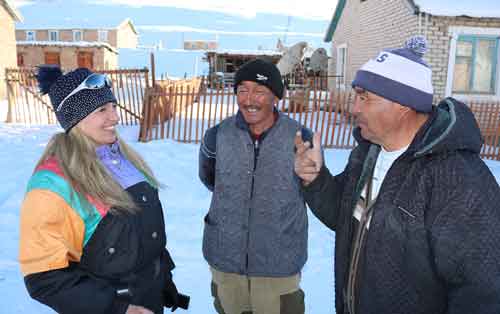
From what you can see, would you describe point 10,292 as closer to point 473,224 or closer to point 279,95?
point 279,95

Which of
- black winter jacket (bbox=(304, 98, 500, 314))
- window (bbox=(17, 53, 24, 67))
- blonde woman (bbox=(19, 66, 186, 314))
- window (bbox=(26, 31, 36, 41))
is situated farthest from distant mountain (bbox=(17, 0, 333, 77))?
black winter jacket (bbox=(304, 98, 500, 314))

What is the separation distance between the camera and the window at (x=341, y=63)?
16.9 meters

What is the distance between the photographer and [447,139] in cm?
138

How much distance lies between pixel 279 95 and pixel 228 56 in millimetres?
33454

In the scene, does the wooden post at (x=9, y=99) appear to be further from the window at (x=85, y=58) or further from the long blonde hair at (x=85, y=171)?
the window at (x=85, y=58)

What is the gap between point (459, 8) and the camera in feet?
33.6

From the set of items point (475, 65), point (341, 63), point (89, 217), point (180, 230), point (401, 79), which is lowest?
point (180, 230)

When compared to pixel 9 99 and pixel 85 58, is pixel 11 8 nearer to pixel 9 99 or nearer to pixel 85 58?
pixel 9 99

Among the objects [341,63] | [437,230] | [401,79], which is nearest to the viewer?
[437,230]

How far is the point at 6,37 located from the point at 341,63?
16.6 meters

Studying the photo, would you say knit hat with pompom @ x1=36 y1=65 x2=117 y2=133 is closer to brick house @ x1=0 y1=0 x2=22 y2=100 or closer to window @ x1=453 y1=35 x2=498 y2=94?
window @ x1=453 y1=35 x2=498 y2=94

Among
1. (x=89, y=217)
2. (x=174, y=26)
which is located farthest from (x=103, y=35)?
(x=174, y=26)

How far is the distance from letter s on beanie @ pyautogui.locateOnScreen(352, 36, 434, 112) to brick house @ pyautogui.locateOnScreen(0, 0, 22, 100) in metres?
21.2

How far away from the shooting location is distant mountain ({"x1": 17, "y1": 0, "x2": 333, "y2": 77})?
49.2m
